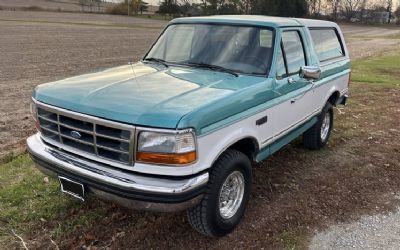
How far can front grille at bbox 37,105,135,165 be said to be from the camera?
10.1 feet

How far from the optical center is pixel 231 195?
12.8ft

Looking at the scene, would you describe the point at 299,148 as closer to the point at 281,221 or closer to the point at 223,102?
the point at 281,221

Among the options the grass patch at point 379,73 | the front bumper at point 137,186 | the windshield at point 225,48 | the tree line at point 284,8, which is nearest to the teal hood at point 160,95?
the windshield at point 225,48

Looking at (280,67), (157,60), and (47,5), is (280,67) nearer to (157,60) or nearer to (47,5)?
(157,60)

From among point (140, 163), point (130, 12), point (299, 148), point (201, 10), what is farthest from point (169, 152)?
point (130, 12)

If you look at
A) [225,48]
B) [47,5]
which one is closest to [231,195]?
[225,48]

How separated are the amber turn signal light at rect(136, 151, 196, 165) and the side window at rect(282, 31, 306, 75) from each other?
204cm

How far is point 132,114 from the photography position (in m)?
3.03

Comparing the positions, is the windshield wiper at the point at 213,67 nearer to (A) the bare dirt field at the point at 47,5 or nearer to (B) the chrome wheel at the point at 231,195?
(B) the chrome wheel at the point at 231,195

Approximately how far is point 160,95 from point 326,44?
351 cm

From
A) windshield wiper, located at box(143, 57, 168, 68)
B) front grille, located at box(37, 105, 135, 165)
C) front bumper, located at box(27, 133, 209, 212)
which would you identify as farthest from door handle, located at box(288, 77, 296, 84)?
front grille, located at box(37, 105, 135, 165)

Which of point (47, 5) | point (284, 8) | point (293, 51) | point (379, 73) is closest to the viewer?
point (293, 51)

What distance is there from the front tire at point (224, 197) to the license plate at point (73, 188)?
91cm

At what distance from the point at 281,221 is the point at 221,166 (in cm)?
109
